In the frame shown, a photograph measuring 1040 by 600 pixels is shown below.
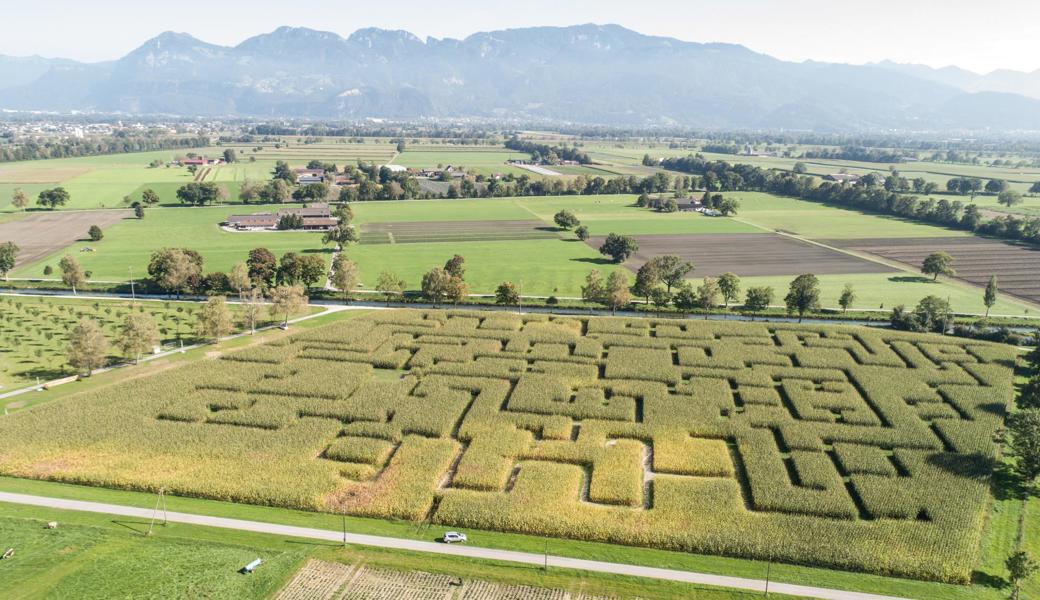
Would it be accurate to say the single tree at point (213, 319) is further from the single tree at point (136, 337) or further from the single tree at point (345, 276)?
the single tree at point (345, 276)

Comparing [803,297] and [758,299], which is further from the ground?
[803,297]

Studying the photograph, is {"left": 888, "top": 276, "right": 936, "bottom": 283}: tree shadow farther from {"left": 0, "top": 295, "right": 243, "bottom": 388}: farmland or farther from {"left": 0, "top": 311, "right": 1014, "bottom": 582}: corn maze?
{"left": 0, "top": 295, "right": 243, "bottom": 388}: farmland

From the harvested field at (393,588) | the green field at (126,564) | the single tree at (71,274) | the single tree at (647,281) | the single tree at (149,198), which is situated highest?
the single tree at (149,198)

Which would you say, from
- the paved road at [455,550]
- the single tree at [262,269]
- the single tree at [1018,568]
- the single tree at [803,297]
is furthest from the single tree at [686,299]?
the single tree at [262,269]

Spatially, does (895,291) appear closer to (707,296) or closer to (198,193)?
(707,296)

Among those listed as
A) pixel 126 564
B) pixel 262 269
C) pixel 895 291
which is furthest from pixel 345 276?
pixel 895 291

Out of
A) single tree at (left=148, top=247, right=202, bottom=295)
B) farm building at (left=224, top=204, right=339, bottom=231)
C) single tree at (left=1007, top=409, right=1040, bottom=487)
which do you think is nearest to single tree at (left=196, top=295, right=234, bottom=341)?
single tree at (left=148, top=247, right=202, bottom=295)

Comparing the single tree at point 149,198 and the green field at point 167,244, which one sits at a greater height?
the single tree at point 149,198
